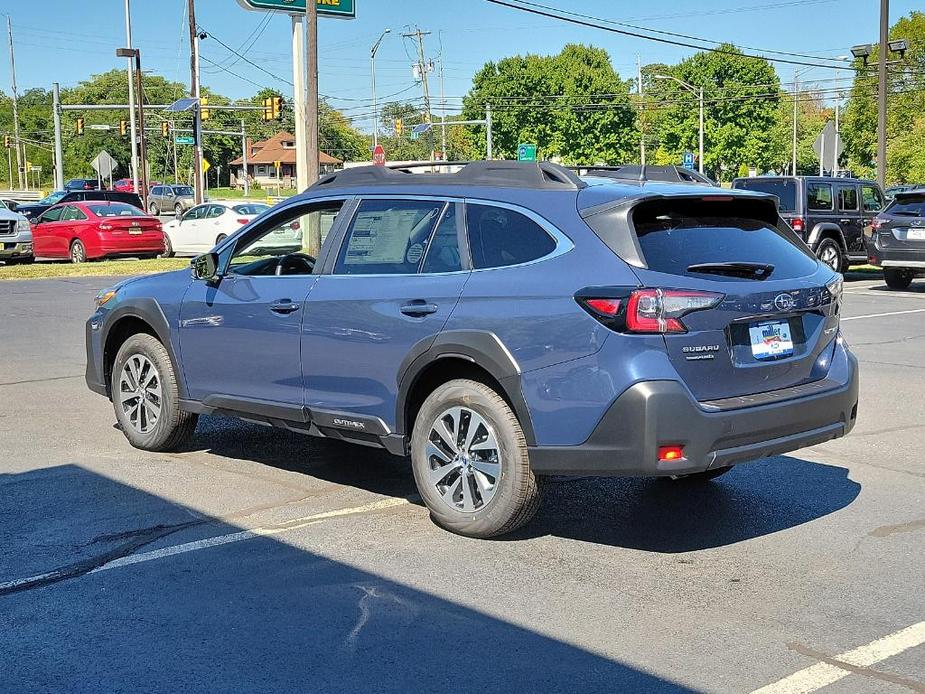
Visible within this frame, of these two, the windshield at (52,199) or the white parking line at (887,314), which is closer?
the white parking line at (887,314)

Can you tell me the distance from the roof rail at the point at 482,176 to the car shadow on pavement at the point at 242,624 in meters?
1.91

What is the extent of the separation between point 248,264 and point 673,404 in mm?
3153

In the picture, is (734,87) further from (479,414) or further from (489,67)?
(479,414)

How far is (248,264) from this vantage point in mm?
7113

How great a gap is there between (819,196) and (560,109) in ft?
247

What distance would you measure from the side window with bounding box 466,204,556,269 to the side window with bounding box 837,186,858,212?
19.7 meters

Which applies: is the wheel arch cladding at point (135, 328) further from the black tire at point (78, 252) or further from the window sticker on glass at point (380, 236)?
the black tire at point (78, 252)

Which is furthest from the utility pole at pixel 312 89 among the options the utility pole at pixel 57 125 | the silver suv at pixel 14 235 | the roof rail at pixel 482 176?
the utility pole at pixel 57 125

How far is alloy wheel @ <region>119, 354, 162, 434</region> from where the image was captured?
762 cm

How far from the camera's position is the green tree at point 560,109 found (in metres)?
97.4

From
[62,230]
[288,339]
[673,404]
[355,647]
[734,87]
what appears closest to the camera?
[355,647]

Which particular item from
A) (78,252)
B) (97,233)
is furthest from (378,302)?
(78,252)

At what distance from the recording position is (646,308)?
5.07 metres

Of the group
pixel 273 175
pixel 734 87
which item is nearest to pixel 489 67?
pixel 734 87
